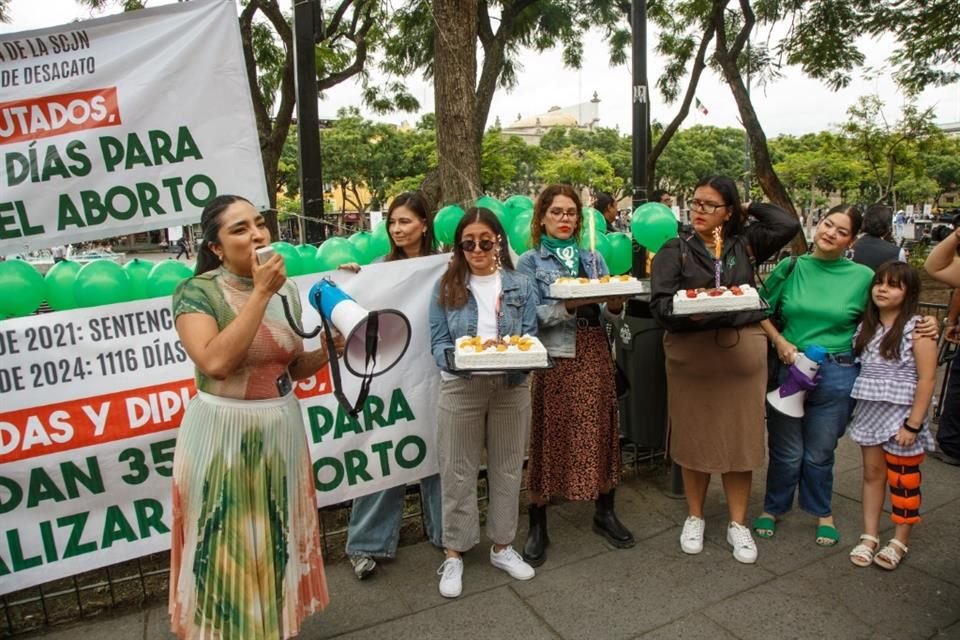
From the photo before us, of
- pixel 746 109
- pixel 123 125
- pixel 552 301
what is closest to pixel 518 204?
pixel 552 301

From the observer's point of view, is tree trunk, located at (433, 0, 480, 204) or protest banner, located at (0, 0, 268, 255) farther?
tree trunk, located at (433, 0, 480, 204)

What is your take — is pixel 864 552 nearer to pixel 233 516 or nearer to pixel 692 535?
pixel 692 535

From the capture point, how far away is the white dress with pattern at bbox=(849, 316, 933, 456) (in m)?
3.23

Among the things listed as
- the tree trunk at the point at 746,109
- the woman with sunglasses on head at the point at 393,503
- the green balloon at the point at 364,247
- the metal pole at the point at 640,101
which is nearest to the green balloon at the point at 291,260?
the green balloon at the point at 364,247

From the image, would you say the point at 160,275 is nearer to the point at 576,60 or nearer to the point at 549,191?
the point at 549,191

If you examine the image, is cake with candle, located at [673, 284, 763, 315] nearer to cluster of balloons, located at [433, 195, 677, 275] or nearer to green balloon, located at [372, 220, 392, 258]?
cluster of balloons, located at [433, 195, 677, 275]

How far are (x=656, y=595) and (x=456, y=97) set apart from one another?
142 inches

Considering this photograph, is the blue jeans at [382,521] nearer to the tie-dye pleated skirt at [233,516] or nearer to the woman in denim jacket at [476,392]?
the woman in denim jacket at [476,392]

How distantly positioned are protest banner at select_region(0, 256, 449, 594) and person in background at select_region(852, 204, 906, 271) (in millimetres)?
5081

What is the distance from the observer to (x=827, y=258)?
344 cm

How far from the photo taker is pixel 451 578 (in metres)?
3.19

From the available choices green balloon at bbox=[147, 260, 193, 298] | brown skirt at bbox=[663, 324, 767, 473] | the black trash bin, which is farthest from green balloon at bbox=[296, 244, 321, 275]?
the black trash bin

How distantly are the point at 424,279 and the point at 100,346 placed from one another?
1548 mm

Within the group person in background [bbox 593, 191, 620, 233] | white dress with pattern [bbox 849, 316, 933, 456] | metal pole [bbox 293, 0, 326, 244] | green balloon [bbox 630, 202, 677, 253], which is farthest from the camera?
person in background [bbox 593, 191, 620, 233]
